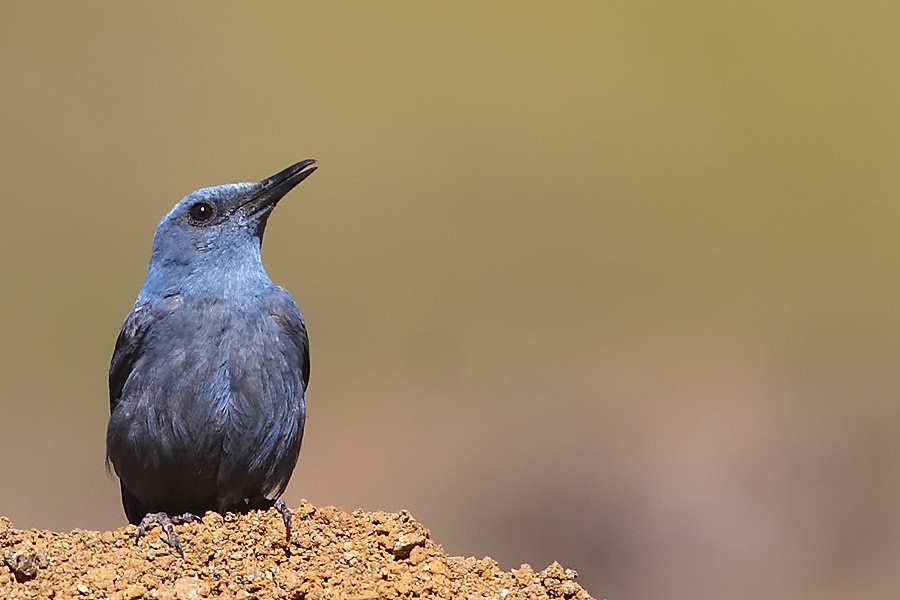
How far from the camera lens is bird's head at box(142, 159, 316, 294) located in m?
8.27

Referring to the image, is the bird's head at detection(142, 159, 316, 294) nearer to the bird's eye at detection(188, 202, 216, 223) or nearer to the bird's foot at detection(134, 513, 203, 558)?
the bird's eye at detection(188, 202, 216, 223)

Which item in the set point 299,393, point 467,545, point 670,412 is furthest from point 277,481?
point 670,412

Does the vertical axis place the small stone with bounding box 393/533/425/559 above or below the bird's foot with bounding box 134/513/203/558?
above

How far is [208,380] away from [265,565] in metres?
1.44

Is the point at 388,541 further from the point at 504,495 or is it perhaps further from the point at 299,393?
the point at 504,495

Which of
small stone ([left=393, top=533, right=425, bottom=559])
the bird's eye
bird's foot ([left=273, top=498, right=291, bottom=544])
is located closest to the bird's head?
the bird's eye

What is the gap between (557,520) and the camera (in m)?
15.3

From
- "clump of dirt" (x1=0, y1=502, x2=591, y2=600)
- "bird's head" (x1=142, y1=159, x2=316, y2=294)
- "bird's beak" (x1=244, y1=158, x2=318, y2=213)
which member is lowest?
"clump of dirt" (x1=0, y1=502, x2=591, y2=600)

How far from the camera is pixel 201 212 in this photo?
8.52 m

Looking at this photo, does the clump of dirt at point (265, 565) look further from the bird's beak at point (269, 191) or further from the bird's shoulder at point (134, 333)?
the bird's beak at point (269, 191)

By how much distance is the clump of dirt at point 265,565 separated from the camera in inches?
252

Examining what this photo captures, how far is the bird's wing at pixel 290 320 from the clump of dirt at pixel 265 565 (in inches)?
54.5

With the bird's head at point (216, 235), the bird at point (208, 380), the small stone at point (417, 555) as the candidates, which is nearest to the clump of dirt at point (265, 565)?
the small stone at point (417, 555)

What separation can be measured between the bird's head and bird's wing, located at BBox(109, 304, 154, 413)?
178mm
